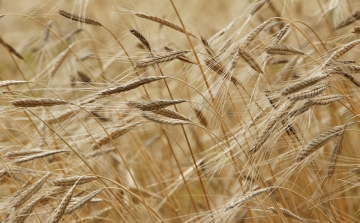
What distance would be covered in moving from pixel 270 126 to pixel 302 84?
161mm

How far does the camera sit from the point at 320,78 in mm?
1540

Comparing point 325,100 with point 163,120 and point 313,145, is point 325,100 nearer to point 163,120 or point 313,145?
point 313,145

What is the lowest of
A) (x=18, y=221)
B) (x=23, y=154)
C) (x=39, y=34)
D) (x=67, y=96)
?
(x=18, y=221)

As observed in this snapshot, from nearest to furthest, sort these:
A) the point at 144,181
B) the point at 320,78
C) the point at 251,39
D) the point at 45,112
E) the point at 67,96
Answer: the point at 320,78 < the point at 251,39 < the point at 45,112 < the point at 144,181 < the point at 67,96

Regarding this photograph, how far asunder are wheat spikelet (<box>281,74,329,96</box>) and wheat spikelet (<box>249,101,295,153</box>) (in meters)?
0.07

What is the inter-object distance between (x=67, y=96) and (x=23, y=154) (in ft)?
5.44

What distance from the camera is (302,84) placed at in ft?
4.97

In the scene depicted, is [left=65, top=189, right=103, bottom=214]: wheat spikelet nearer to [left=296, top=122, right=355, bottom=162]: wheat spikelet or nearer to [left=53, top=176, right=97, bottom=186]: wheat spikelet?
[left=53, top=176, right=97, bottom=186]: wheat spikelet

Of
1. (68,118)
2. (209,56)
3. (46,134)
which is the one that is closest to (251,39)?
(209,56)

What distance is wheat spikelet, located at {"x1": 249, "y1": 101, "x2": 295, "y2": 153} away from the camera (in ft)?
5.15

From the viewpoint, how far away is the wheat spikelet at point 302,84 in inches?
59.0

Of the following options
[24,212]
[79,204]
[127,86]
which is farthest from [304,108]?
[24,212]

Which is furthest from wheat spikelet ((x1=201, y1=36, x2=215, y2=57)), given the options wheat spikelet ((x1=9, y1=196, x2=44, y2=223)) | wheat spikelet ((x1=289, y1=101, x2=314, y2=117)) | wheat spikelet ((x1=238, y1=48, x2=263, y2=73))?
wheat spikelet ((x1=9, y1=196, x2=44, y2=223))

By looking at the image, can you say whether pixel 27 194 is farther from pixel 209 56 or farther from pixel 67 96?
pixel 67 96
